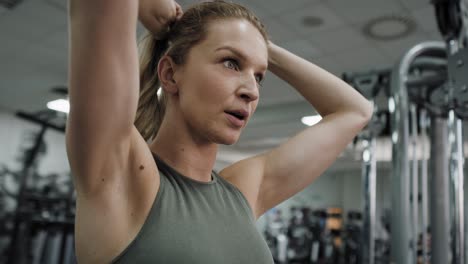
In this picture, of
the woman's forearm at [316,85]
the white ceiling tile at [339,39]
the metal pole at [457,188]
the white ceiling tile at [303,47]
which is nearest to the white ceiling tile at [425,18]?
the white ceiling tile at [339,39]

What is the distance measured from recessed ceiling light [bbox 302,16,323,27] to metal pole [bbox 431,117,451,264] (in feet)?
5.72

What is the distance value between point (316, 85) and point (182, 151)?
15.3 inches

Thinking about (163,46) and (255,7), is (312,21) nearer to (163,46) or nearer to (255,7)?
(255,7)

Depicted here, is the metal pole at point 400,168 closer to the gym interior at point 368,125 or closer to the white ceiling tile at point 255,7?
the gym interior at point 368,125

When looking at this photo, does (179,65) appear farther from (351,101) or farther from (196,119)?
(351,101)

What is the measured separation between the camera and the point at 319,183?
11094 mm

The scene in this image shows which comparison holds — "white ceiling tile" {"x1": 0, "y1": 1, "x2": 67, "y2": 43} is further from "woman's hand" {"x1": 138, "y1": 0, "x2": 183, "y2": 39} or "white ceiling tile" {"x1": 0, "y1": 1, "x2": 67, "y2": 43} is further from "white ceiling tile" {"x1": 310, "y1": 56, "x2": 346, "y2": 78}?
"woman's hand" {"x1": 138, "y1": 0, "x2": 183, "y2": 39}

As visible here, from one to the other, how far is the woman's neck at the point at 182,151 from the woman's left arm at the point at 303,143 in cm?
12

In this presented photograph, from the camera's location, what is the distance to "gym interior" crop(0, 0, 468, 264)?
118 centimetres

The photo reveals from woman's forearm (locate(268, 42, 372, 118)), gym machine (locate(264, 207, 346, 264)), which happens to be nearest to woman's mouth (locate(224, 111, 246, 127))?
woman's forearm (locate(268, 42, 372, 118))

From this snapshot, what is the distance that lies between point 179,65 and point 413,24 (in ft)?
9.39

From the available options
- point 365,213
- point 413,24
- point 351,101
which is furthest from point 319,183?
point 351,101

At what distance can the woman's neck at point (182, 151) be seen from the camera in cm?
66

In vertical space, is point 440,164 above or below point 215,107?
below
